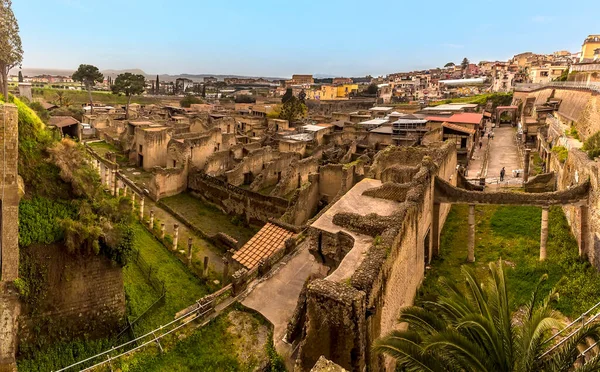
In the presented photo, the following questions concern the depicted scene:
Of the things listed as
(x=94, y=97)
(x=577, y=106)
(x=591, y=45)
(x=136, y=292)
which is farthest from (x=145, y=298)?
(x=94, y=97)

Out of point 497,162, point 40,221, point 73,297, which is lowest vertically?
point 73,297

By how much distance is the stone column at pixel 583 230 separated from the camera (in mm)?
15336

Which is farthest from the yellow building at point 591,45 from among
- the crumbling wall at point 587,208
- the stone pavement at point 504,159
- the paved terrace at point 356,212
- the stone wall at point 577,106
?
the paved terrace at point 356,212

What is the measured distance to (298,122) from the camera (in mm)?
55219

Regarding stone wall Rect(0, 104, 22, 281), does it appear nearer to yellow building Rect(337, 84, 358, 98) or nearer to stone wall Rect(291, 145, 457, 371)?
stone wall Rect(291, 145, 457, 371)

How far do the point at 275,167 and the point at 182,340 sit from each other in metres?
21.5

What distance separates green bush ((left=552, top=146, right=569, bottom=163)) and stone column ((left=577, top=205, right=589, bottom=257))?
20.7ft

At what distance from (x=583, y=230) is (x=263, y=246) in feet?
38.9

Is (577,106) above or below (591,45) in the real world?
below

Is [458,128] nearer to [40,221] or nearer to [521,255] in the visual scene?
[521,255]

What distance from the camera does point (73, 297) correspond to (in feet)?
43.1

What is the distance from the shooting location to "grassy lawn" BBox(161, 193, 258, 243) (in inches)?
904

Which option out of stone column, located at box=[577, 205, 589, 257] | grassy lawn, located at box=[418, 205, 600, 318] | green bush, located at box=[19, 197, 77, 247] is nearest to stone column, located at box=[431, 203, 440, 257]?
grassy lawn, located at box=[418, 205, 600, 318]

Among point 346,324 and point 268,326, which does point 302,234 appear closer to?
point 268,326
